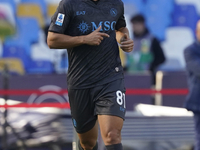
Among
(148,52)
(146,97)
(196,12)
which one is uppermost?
(196,12)

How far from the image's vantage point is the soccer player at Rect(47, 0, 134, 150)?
3832 mm

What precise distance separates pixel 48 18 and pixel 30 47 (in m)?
0.93

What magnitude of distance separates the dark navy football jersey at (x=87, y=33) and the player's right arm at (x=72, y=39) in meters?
0.06

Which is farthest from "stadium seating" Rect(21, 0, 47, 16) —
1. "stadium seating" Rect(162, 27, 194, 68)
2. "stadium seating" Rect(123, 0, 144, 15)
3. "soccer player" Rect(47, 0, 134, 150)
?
"soccer player" Rect(47, 0, 134, 150)

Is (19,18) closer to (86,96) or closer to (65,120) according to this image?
(65,120)

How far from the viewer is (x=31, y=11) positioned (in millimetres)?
10867

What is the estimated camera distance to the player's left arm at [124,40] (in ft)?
13.4

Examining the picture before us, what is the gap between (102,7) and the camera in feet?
13.1

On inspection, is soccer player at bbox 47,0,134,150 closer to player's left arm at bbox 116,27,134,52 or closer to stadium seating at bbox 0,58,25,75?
player's left arm at bbox 116,27,134,52

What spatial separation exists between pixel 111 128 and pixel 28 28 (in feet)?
24.1

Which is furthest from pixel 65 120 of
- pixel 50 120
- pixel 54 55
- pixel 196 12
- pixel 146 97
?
pixel 196 12

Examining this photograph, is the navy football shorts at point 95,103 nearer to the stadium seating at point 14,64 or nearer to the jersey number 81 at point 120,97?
the jersey number 81 at point 120,97

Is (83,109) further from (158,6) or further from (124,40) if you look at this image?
(158,6)

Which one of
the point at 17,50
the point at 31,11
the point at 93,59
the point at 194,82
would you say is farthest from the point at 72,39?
the point at 31,11
